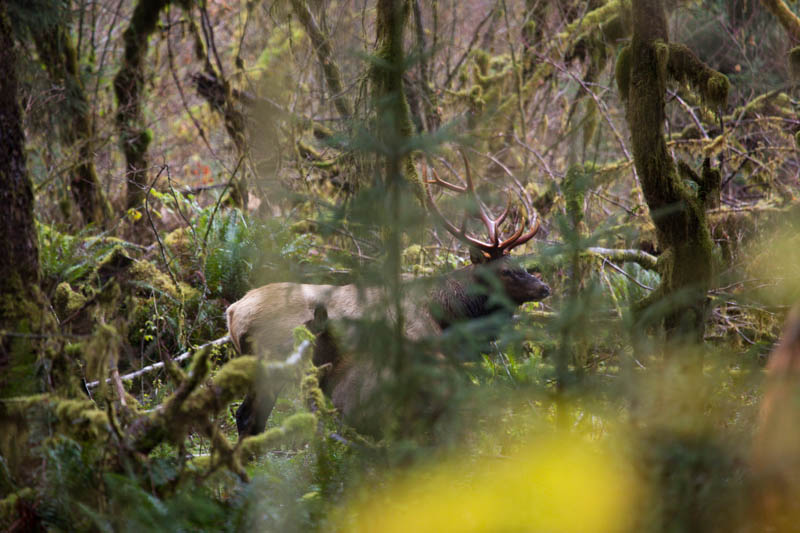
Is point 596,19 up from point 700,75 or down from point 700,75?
up

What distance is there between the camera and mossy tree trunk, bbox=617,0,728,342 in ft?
15.7

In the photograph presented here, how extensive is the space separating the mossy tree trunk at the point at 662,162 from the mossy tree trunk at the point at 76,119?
6880mm

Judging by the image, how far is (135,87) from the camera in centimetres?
981

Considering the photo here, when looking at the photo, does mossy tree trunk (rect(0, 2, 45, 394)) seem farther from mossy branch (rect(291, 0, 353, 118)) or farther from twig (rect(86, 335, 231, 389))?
mossy branch (rect(291, 0, 353, 118))

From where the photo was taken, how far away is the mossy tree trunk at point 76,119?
8883 mm

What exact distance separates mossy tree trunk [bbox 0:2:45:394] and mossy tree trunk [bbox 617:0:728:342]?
3.97 m

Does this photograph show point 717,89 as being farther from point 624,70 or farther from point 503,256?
point 503,256

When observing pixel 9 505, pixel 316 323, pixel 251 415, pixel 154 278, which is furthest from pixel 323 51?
pixel 9 505

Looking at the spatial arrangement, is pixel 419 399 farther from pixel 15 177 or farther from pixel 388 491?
Answer: pixel 15 177

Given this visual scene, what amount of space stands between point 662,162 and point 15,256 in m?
4.18

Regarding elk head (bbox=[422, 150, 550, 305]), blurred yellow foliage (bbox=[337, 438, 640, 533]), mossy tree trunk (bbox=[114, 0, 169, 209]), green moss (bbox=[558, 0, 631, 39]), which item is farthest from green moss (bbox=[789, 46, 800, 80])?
mossy tree trunk (bbox=[114, 0, 169, 209])

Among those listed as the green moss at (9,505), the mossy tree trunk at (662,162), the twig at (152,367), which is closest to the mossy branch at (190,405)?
the green moss at (9,505)

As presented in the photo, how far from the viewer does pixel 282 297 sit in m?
5.51

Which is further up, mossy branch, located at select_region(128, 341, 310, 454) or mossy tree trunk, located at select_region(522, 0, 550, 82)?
mossy tree trunk, located at select_region(522, 0, 550, 82)
